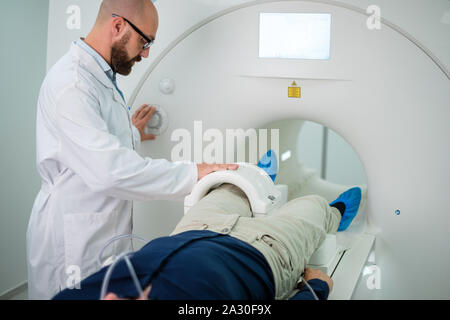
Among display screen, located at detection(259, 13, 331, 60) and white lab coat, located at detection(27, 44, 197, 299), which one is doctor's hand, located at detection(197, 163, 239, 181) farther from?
display screen, located at detection(259, 13, 331, 60)

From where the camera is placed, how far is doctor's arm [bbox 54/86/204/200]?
50.3 inches

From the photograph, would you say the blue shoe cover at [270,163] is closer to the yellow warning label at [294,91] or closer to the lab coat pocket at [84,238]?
the yellow warning label at [294,91]

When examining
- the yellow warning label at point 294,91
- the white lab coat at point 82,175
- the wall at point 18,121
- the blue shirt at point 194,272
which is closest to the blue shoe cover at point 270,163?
the yellow warning label at point 294,91

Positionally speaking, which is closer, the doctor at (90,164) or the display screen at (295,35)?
the doctor at (90,164)

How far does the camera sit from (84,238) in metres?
1.39

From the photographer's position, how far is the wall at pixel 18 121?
2.13 meters

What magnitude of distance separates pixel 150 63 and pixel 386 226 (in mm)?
1054

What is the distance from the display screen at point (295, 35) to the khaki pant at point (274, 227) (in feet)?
1.68

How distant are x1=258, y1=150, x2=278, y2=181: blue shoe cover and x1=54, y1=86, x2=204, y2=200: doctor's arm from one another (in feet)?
2.34

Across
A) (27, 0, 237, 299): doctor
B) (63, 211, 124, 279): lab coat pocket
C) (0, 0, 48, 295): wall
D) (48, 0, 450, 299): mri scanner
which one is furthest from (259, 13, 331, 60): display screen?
(0, 0, 48, 295): wall

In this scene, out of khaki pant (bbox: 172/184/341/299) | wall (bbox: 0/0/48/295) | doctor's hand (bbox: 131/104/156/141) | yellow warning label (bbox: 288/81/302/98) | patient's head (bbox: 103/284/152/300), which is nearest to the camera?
patient's head (bbox: 103/284/152/300)

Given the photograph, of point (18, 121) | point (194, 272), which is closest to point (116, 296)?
point (194, 272)
